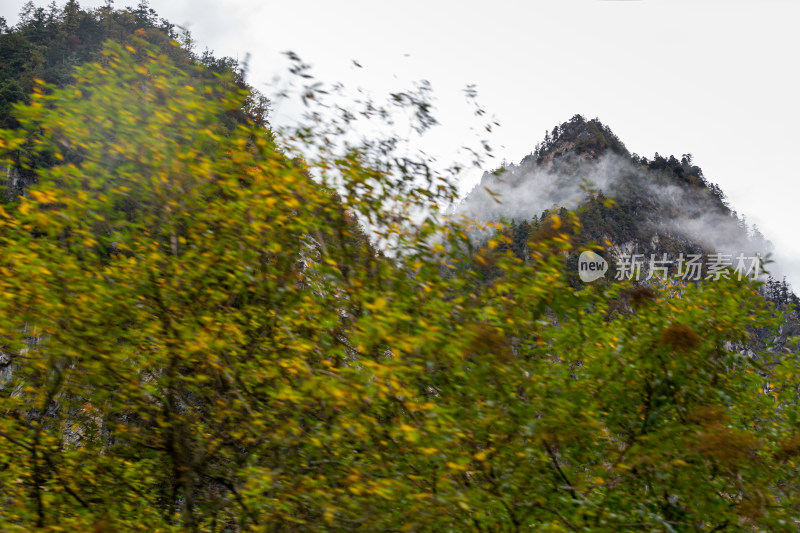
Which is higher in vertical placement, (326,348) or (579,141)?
(579,141)

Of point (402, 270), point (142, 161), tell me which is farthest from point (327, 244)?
point (142, 161)

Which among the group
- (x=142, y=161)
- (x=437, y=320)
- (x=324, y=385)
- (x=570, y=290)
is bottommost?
(x=324, y=385)

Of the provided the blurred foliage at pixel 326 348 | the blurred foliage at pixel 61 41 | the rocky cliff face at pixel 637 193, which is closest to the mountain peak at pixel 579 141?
the rocky cliff face at pixel 637 193

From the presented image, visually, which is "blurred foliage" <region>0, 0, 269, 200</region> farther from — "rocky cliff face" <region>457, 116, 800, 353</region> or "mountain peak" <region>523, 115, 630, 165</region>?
"mountain peak" <region>523, 115, 630, 165</region>

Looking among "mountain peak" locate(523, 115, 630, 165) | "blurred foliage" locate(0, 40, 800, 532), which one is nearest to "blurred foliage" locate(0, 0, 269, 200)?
"blurred foliage" locate(0, 40, 800, 532)

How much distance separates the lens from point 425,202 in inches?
233

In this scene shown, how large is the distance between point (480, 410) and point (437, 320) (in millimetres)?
967

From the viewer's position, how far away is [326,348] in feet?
17.9

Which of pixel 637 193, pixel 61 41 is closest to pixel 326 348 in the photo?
pixel 61 41

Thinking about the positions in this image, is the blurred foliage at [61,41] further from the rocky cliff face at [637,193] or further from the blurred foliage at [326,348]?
the rocky cliff face at [637,193]

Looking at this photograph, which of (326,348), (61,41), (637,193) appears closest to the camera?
(326,348)

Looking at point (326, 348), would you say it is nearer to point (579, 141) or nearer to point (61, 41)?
point (61, 41)

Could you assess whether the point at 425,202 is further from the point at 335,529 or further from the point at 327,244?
the point at 335,529

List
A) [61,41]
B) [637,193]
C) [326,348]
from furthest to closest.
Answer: [637,193] → [61,41] → [326,348]
